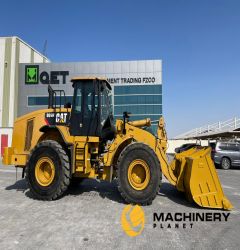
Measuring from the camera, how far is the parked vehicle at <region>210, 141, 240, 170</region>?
19844 mm

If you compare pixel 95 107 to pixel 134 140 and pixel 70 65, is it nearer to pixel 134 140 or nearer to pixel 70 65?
pixel 134 140

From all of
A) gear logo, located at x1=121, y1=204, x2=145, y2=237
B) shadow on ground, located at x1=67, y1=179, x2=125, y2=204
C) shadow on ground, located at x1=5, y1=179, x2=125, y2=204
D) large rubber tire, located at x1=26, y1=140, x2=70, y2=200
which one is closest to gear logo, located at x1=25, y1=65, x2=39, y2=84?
shadow on ground, located at x1=5, y1=179, x2=125, y2=204

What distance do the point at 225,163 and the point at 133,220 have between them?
15.3m

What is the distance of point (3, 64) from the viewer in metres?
38.7

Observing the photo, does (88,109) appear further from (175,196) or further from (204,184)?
(204,184)

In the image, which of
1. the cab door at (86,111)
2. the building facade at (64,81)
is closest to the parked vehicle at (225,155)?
the cab door at (86,111)

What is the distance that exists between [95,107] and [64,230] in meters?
3.57

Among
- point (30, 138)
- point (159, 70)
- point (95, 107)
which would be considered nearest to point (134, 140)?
point (95, 107)

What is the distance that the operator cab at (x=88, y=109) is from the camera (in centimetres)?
802

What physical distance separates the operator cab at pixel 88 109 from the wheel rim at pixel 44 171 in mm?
991

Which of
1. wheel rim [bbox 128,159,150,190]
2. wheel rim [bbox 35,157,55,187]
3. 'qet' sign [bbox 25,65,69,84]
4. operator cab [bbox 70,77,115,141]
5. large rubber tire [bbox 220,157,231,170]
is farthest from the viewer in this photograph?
'qet' sign [bbox 25,65,69,84]

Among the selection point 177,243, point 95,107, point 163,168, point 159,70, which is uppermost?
point 159,70

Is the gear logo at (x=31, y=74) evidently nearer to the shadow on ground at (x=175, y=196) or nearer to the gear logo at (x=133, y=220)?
the shadow on ground at (x=175, y=196)

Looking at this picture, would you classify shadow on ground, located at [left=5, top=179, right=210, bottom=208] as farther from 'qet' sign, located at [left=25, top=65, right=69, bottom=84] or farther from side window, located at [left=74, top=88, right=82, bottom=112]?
'qet' sign, located at [left=25, top=65, right=69, bottom=84]
